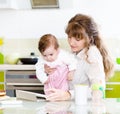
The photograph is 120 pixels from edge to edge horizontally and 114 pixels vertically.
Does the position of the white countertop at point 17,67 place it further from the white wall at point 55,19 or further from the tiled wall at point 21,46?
the white wall at point 55,19

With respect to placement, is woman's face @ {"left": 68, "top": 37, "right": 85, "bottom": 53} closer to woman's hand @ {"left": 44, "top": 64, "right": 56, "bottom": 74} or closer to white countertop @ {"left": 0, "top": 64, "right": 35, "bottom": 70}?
woman's hand @ {"left": 44, "top": 64, "right": 56, "bottom": 74}

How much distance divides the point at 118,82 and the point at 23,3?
5.45 ft

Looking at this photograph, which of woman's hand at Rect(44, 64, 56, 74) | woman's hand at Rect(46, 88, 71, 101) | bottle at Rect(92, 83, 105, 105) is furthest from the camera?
woman's hand at Rect(44, 64, 56, 74)

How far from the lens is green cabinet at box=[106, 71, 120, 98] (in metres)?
3.99

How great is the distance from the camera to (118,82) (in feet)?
13.1

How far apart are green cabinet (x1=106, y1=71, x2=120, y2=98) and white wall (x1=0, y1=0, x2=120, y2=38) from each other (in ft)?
2.42

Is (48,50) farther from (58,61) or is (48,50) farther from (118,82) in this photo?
(118,82)

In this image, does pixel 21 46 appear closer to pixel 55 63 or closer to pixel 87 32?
pixel 55 63

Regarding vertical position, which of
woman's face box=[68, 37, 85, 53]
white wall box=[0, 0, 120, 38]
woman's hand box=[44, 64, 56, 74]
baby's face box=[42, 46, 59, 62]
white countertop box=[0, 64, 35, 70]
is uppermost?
white wall box=[0, 0, 120, 38]

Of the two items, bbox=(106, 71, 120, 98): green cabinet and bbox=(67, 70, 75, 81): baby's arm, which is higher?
bbox=(67, 70, 75, 81): baby's arm

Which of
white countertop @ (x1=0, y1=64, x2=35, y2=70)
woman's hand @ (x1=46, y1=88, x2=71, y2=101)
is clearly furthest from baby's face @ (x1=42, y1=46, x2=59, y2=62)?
woman's hand @ (x1=46, y1=88, x2=71, y2=101)

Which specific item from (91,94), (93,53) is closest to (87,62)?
(93,53)

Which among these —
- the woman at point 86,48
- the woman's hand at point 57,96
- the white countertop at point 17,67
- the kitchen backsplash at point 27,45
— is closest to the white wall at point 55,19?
the kitchen backsplash at point 27,45

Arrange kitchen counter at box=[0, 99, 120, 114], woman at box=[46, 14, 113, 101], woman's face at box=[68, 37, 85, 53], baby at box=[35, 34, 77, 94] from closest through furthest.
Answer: kitchen counter at box=[0, 99, 120, 114] → woman at box=[46, 14, 113, 101] → woman's face at box=[68, 37, 85, 53] → baby at box=[35, 34, 77, 94]
